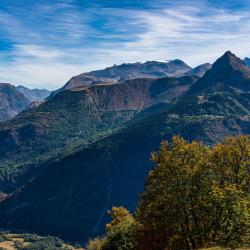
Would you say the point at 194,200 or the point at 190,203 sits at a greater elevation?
the point at 194,200

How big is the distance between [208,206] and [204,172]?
4.30 metres

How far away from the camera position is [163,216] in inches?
2148

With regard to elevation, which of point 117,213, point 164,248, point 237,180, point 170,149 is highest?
point 170,149

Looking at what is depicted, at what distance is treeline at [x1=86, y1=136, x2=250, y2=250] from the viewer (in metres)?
51.4

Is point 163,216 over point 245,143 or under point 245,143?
under

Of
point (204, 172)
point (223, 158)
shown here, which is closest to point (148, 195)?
point (204, 172)

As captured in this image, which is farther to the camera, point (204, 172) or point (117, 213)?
point (117, 213)

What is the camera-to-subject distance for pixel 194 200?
5422cm

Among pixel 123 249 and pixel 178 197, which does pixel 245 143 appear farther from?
pixel 123 249

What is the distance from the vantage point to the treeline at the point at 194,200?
5141 centimetres

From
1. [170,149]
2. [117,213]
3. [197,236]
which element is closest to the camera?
[197,236]

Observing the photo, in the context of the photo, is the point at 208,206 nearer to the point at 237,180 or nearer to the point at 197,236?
the point at 197,236

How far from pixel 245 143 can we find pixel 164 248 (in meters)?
17.4

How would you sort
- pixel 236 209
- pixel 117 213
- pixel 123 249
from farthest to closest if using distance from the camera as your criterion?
pixel 117 213, pixel 123 249, pixel 236 209
